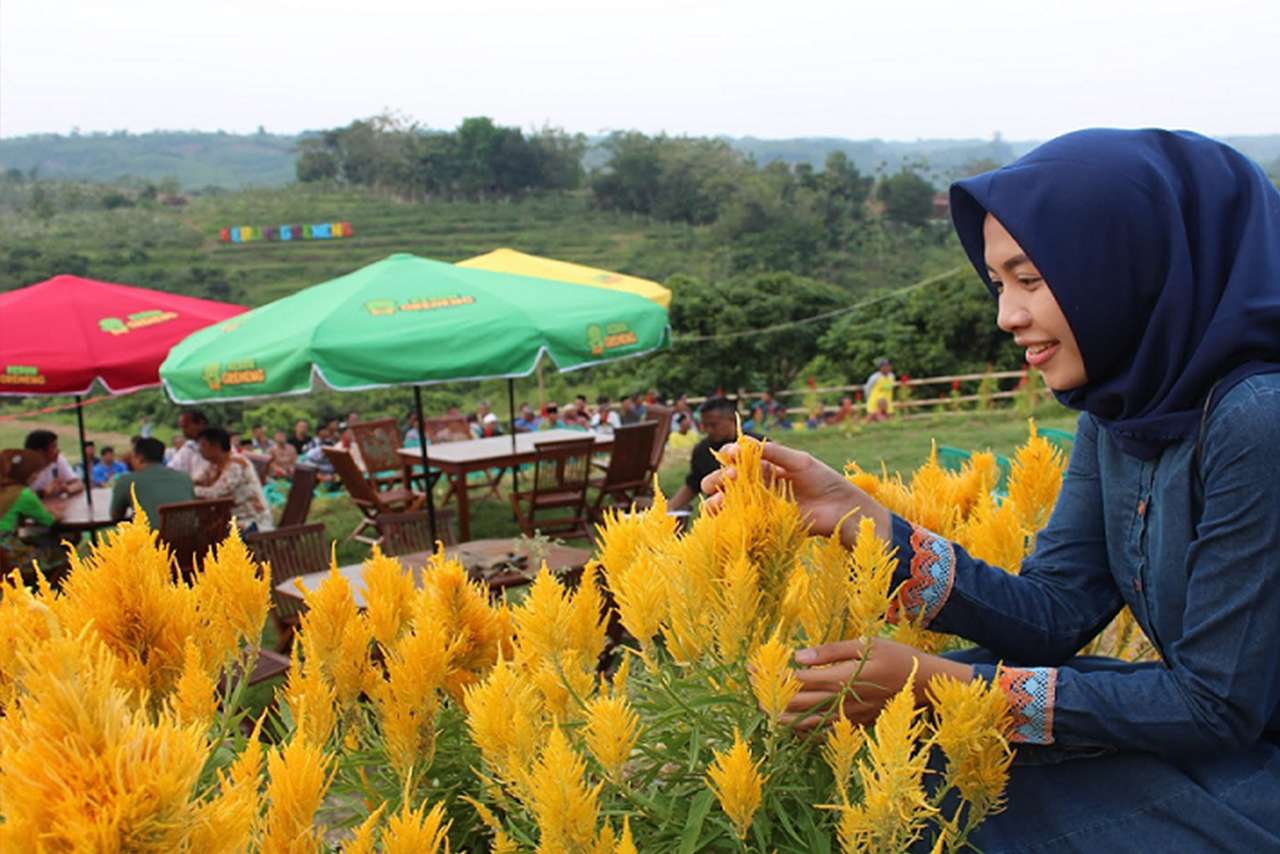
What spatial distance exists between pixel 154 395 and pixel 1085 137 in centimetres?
3879

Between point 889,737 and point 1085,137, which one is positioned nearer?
point 889,737

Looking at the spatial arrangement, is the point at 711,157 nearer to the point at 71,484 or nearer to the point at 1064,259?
the point at 71,484

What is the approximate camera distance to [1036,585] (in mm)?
1827

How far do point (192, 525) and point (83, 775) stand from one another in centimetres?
543

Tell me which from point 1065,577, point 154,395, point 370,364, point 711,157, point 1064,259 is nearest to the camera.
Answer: point 1064,259

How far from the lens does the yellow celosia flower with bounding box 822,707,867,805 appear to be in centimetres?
130

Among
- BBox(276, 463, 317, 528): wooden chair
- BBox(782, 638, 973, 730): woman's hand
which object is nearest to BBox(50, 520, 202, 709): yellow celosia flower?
BBox(782, 638, 973, 730): woman's hand

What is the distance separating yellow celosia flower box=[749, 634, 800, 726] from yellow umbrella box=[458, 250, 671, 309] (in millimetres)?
7229

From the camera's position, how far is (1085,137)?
1.57 meters

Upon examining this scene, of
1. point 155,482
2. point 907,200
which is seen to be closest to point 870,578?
point 155,482

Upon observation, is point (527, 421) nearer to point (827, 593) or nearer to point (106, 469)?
point (106, 469)

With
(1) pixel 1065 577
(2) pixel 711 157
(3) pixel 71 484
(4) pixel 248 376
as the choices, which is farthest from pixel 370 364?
(2) pixel 711 157

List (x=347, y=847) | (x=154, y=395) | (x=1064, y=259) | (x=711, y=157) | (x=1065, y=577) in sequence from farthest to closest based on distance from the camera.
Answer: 1. (x=711, y=157)
2. (x=154, y=395)
3. (x=1065, y=577)
4. (x=1064, y=259)
5. (x=347, y=847)

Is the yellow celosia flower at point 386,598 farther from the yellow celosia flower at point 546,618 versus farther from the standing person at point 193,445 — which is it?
the standing person at point 193,445
